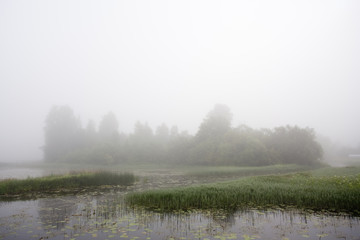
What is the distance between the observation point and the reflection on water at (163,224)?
9.76 m

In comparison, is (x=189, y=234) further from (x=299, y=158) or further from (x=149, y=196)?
(x=299, y=158)

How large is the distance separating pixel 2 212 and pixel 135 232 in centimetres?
933

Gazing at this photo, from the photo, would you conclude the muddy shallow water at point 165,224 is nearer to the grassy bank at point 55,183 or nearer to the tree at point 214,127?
the grassy bank at point 55,183

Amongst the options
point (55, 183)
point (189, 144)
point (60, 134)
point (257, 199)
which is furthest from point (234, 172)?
point (60, 134)

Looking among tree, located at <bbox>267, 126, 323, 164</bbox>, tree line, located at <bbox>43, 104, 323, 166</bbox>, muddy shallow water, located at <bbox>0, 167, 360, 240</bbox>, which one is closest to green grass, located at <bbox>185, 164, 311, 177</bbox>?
tree line, located at <bbox>43, 104, 323, 166</bbox>

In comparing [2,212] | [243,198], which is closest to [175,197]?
[243,198]

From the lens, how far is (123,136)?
103688 mm

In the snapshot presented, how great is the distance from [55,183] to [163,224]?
1630 centimetres

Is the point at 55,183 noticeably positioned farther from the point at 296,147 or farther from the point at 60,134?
the point at 60,134

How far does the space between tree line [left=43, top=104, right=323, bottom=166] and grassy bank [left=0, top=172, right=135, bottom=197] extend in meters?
41.1

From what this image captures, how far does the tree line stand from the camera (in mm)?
63469

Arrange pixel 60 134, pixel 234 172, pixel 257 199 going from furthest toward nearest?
pixel 60 134
pixel 234 172
pixel 257 199

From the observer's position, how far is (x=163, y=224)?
36.6 feet

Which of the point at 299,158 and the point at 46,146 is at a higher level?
the point at 46,146
